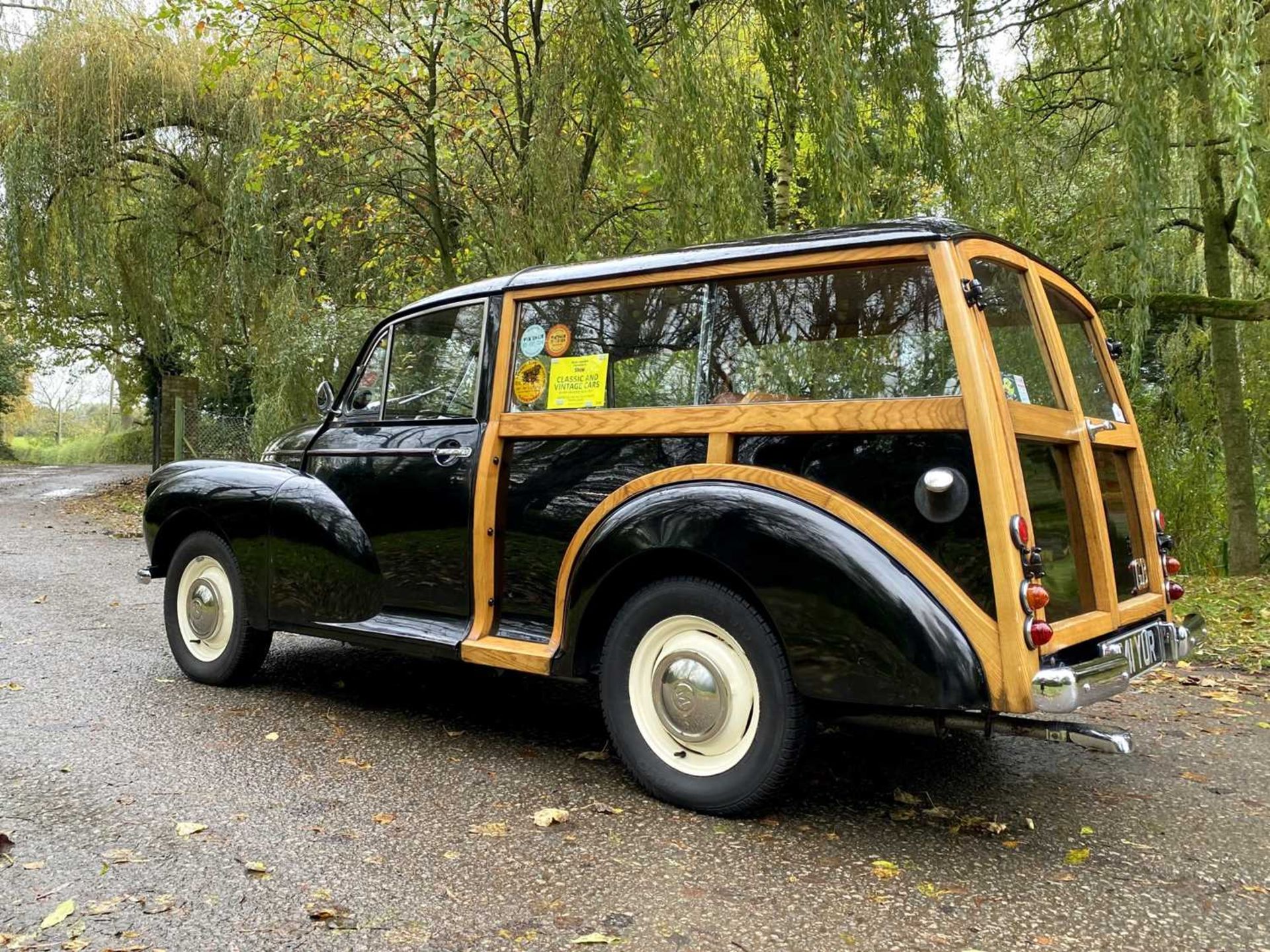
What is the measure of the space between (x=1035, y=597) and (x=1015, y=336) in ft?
3.36

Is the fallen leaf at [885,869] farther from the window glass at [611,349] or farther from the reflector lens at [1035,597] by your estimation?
the window glass at [611,349]

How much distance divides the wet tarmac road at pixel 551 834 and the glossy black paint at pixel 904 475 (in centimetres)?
91

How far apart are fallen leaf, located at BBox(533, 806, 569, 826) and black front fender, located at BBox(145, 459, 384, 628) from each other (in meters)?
1.41

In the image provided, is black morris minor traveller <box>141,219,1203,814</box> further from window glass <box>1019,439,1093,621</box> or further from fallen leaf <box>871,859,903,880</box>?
fallen leaf <box>871,859,903,880</box>

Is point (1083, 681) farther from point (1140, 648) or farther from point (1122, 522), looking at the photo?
point (1122, 522)

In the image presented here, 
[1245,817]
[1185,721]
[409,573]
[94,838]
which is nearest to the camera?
[94,838]

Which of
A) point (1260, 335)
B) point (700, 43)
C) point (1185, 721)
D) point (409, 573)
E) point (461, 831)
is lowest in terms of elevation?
point (1185, 721)

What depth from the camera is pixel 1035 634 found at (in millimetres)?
2785

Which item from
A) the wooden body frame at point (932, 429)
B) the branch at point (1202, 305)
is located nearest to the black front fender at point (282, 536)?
the wooden body frame at point (932, 429)

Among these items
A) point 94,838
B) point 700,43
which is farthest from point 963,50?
point 94,838

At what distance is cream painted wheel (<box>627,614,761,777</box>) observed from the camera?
10.6ft

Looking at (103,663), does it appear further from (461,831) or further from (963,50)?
(963,50)

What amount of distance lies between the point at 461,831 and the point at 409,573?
1351 mm

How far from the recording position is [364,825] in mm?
3191
